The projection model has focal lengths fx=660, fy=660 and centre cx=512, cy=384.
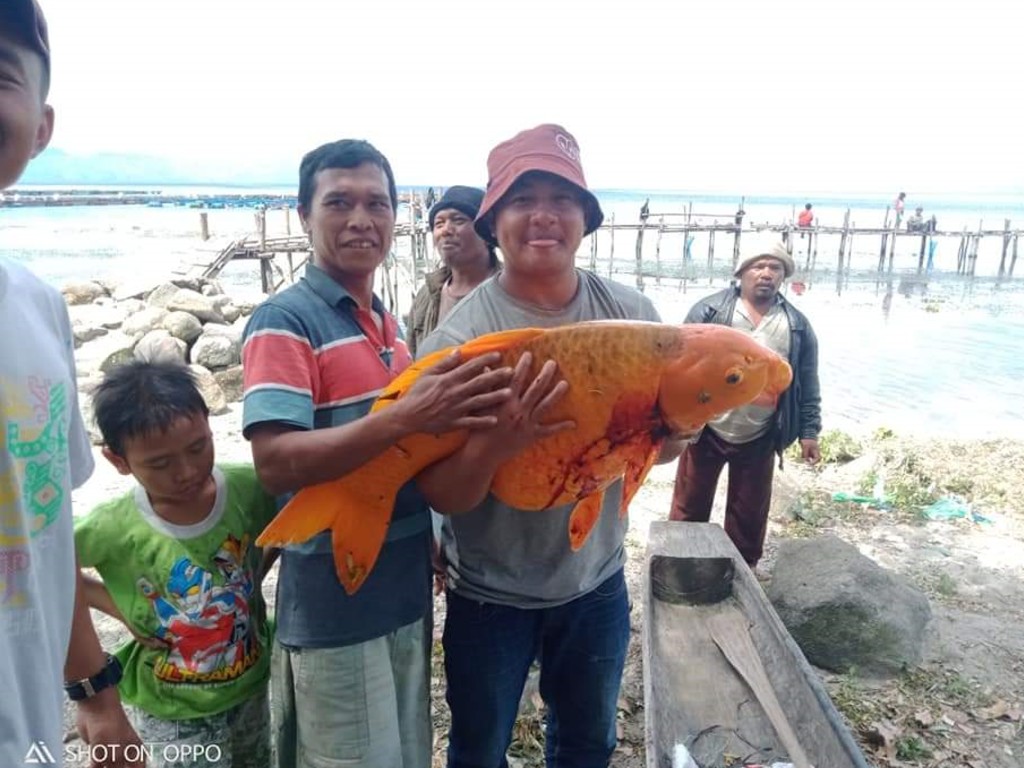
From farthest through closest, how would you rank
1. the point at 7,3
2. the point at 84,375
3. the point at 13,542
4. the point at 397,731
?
the point at 84,375, the point at 397,731, the point at 13,542, the point at 7,3

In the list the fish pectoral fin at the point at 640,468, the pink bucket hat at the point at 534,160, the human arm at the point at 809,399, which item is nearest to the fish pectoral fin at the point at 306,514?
the fish pectoral fin at the point at 640,468

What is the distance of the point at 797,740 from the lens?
3.05 meters

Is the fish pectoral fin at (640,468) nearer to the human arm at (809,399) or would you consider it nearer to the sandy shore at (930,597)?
the sandy shore at (930,597)

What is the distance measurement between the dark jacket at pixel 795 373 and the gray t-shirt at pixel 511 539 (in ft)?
11.0

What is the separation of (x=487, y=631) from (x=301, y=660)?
58 centimetres

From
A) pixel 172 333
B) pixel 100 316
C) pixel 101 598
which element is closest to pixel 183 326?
pixel 172 333

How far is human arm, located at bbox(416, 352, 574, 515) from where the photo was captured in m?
1.61

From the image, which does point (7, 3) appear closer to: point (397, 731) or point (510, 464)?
point (510, 464)

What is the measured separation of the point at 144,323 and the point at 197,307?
1.05 m

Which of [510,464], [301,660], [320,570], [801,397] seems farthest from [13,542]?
[801,397]

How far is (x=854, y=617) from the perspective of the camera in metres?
4.48

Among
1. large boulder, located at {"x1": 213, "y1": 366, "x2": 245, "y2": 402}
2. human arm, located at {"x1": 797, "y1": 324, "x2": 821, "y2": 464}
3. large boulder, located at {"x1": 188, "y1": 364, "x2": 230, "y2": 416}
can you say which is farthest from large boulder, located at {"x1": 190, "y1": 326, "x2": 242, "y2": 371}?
human arm, located at {"x1": 797, "y1": 324, "x2": 821, "y2": 464}

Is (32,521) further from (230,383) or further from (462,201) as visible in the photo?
(230,383)

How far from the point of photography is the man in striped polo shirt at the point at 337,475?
1683mm
